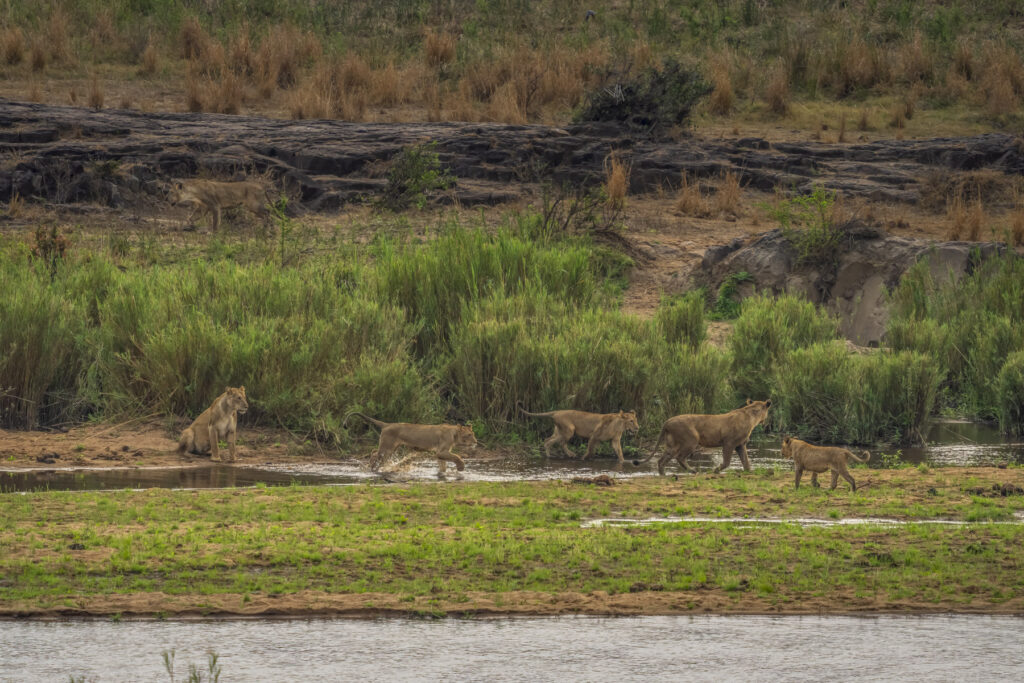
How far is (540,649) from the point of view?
737cm

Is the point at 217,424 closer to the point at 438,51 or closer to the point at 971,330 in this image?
the point at 971,330

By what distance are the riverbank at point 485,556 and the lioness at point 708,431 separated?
1.79 metres

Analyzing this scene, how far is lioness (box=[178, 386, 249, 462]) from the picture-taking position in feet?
43.6

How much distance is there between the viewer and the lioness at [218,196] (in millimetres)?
23828

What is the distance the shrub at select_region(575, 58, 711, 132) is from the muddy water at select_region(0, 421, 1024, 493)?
602 inches

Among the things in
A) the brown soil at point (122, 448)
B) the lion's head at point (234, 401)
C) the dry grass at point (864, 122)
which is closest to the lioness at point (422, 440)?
the brown soil at point (122, 448)

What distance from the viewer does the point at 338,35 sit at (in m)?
36.2

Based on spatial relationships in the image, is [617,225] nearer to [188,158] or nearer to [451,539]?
[188,158]

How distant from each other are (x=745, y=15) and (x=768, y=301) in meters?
23.6

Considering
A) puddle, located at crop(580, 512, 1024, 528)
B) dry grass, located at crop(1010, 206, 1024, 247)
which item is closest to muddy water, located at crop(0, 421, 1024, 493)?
puddle, located at crop(580, 512, 1024, 528)

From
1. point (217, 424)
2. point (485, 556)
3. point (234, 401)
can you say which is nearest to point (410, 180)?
point (234, 401)

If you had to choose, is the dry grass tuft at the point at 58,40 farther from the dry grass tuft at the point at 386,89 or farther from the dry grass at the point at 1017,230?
the dry grass at the point at 1017,230

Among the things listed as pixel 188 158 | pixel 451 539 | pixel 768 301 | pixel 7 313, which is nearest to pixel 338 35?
pixel 188 158

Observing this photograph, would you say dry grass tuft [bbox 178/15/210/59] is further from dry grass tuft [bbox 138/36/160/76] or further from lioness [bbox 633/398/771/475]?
lioness [bbox 633/398/771/475]
